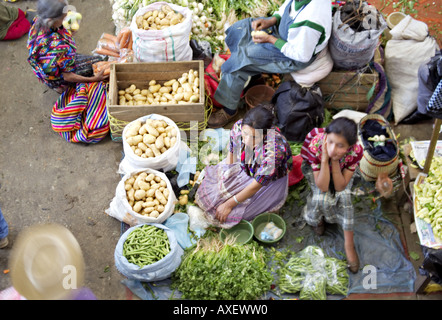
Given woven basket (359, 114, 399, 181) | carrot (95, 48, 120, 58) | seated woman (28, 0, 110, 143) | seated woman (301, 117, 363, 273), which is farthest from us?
carrot (95, 48, 120, 58)

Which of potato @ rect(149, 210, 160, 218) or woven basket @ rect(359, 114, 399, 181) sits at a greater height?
woven basket @ rect(359, 114, 399, 181)

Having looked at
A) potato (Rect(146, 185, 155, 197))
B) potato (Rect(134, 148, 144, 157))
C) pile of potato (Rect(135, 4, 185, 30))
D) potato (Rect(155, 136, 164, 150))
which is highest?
pile of potato (Rect(135, 4, 185, 30))

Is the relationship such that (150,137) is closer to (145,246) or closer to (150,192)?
(150,192)

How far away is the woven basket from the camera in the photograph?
13.0 feet

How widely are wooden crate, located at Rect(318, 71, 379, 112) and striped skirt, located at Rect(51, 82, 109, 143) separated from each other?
2182 mm

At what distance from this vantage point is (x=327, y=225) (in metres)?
3.98

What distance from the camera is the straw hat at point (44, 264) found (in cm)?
254

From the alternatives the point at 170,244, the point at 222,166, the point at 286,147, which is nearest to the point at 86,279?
the point at 170,244

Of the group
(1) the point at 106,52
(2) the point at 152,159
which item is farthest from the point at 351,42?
(1) the point at 106,52

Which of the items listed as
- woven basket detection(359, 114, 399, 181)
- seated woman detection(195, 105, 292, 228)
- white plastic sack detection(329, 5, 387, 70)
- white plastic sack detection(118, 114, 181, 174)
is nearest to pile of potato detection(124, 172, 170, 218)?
white plastic sack detection(118, 114, 181, 174)

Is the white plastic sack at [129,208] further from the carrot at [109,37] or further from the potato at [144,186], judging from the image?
the carrot at [109,37]

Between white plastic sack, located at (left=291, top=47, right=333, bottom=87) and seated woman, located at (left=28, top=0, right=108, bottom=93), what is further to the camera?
white plastic sack, located at (left=291, top=47, right=333, bottom=87)

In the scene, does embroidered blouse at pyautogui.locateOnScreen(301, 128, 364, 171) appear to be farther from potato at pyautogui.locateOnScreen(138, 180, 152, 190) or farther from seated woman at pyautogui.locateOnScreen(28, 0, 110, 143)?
seated woman at pyautogui.locateOnScreen(28, 0, 110, 143)

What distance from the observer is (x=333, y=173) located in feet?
11.4
